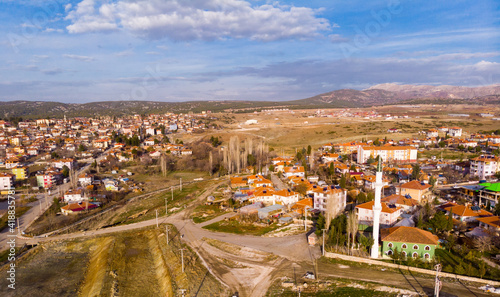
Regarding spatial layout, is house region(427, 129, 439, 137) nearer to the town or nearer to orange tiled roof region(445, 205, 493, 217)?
the town

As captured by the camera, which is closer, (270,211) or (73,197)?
(270,211)

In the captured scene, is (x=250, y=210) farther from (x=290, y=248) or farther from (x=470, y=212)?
(x=470, y=212)

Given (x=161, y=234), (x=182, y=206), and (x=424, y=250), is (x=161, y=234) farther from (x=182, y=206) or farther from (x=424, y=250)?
(x=424, y=250)

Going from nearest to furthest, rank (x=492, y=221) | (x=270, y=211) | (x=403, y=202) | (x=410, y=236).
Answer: (x=410, y=236) < (x=492, y=221) < (x=403, y=202) < (x=270, y=211)

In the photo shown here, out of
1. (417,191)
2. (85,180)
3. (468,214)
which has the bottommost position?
(85,180)

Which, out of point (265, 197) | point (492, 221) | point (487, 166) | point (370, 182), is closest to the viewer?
point (492, 221)

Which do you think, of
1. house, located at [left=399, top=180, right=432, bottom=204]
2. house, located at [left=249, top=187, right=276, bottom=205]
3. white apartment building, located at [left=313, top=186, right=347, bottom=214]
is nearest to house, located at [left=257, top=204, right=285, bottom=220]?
house, located at [left=249, top=187, right=276, bottom=205]

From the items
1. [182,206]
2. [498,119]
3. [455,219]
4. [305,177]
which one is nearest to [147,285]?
[182,206]

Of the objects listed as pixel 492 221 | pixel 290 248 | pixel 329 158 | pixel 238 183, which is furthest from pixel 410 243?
pixel 329 158
